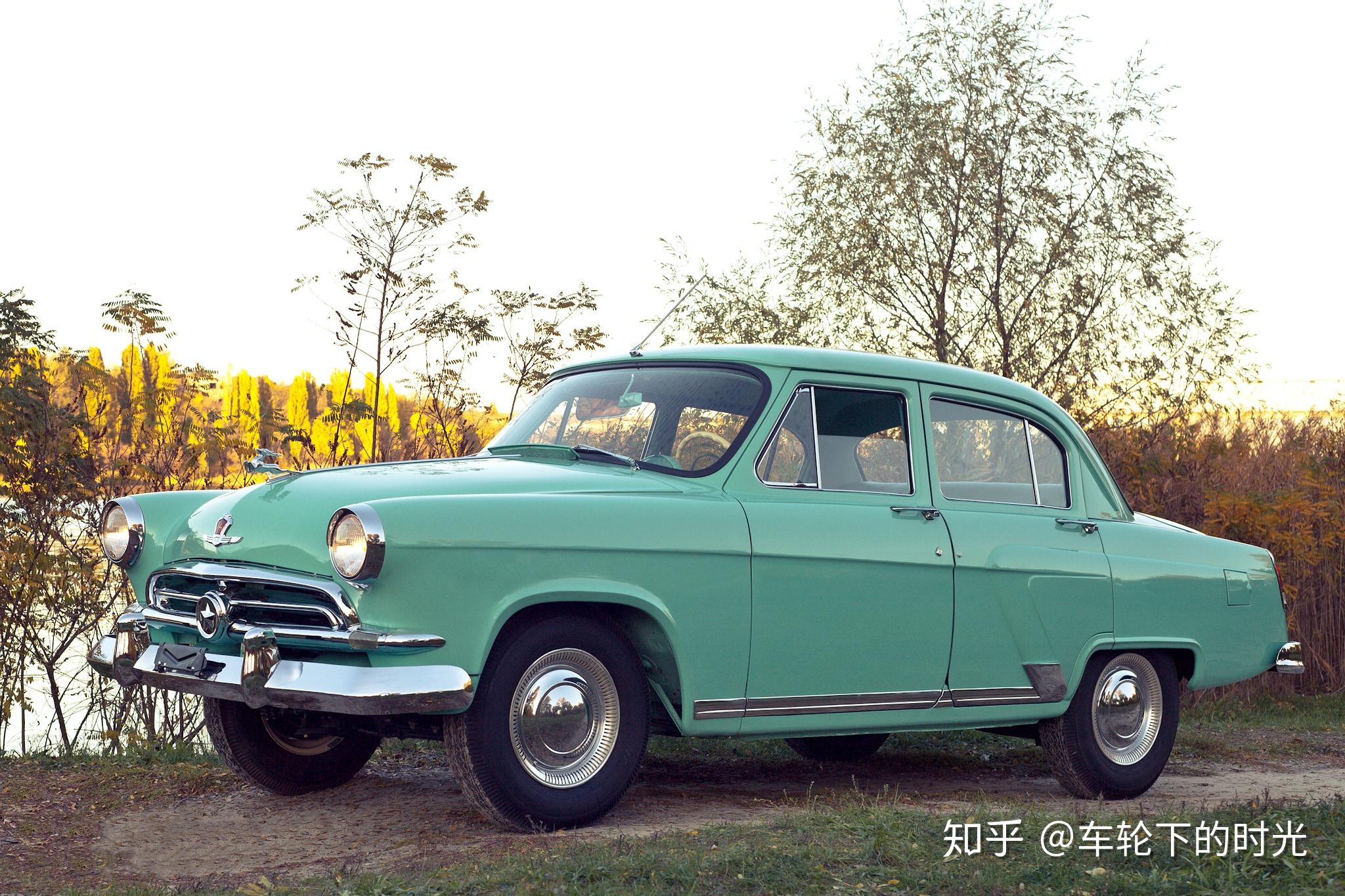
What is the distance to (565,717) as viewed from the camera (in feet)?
16.6

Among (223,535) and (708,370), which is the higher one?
(708,370)

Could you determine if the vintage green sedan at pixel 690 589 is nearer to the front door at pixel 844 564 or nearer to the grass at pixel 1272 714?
the front door at pixel 844 564

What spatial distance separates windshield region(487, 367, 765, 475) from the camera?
5.80 m

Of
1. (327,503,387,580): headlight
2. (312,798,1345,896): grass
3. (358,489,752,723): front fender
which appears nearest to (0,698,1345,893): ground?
(312,798,1345,896): grass

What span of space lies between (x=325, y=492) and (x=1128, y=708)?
415 cm

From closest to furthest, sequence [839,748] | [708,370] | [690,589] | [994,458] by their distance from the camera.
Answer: [690,589] < [708,370] < [994,458] < [839,748]

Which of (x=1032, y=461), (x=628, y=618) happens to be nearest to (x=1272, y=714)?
(x=1032, y=461)

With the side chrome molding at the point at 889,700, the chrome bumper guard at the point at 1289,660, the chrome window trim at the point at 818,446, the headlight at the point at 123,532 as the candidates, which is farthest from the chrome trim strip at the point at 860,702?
the headlight at the point at 123,532

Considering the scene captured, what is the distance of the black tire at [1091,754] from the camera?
261 inches

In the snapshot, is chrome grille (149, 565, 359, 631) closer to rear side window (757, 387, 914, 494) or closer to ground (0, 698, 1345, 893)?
ground (0, 698, 1345, 893)

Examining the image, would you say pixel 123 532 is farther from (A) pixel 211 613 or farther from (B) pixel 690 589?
(B) pixel 690 589

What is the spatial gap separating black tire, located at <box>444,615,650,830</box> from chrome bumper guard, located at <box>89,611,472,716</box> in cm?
18

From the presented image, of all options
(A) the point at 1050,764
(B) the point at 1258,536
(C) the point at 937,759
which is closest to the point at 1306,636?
(B) the point at 1258,536

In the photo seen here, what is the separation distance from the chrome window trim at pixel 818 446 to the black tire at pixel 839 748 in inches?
85.6
